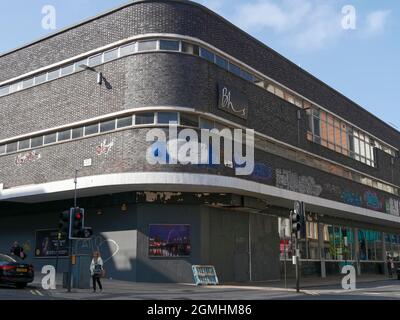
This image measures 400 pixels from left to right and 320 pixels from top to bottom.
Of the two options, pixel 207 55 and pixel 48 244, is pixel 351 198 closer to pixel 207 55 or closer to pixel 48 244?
pixel 207 55

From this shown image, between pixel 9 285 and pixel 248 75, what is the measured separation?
16.2 metres

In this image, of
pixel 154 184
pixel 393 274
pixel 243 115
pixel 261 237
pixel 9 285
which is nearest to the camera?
pixel 9 285

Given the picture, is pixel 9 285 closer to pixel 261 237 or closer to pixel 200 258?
pixel 200 258

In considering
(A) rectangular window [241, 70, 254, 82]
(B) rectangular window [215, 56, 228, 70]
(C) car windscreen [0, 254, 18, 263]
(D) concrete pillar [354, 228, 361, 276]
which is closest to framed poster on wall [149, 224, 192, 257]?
(C) car windscreen [0, 254, 18, 263]

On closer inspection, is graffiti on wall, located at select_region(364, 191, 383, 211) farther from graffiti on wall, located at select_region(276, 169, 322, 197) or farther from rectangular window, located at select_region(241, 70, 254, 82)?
rectangular window, located at select_region(241, 70, 254, 82)

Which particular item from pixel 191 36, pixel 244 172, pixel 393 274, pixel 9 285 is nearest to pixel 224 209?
pixel 244 172

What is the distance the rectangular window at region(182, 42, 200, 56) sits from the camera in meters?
25.3

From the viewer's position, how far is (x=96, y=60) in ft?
88.3

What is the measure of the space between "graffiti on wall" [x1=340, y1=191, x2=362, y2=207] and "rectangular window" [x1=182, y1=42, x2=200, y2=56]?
16430 millimetres

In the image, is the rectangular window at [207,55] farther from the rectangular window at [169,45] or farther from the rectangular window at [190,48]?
the rectangular window at [169,45]

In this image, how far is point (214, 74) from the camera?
26.0 m

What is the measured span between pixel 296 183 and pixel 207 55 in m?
9.73

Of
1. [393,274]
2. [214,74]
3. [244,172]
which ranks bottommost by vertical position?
[393,274]

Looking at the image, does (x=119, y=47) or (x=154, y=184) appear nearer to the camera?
(x=154, y=184)
